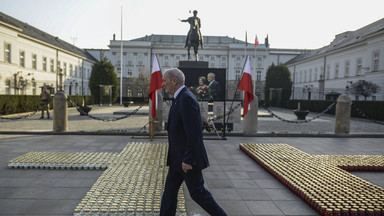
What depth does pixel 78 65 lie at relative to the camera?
57750 mm

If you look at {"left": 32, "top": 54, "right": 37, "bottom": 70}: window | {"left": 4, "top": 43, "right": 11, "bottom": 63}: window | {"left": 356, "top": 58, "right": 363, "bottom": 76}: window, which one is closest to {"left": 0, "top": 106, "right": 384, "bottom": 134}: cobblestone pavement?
{"left": 4, "top": 43, "right": 11, "bottom": 63}: window

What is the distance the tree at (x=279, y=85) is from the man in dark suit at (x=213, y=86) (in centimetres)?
2987

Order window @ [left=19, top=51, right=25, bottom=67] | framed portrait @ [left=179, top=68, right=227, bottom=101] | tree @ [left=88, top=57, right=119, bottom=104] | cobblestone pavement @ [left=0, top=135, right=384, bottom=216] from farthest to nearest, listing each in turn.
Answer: tree @ [left=88, top=57, right=119, bottom=104], window @ [left=19, top=51, right=25, bottom=67], framed portrait @ [left=179, top=68, right=227, bottom=101], cobblestone pavement @ [left=0, top=135, right=384, bottom=216]

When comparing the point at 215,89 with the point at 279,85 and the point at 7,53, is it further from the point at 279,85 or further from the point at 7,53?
the point at 7,53

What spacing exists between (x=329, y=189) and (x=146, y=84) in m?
51.9

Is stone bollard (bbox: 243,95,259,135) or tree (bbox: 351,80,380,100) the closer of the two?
stone bollard (bbox: 243,95,259,135)

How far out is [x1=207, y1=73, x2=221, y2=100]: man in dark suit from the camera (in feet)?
39.1

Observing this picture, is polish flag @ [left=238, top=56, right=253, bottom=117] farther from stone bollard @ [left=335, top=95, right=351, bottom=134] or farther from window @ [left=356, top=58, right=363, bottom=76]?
window @ [left=356, top=58, right=363, bottom=76]

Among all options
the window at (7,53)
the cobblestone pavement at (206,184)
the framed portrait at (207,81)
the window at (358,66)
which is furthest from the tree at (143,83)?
the cobblestone pavement at (206,184)

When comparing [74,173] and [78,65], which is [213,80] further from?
[78,65]

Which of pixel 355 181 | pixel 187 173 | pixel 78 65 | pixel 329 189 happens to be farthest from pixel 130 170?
pixel 78 65

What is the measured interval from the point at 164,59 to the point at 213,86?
197 feet

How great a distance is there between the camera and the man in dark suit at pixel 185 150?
2.94m

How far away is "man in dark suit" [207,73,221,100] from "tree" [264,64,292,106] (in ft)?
98.0
